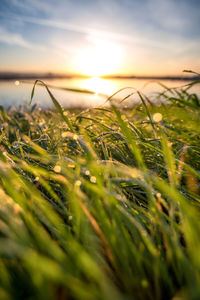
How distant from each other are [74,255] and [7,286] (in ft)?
0.46

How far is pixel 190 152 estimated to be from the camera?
113cm

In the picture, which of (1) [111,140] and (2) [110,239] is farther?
(1) [111,140]

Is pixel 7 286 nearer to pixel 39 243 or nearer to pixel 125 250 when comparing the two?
pixel 39 243

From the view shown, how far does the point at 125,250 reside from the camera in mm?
502

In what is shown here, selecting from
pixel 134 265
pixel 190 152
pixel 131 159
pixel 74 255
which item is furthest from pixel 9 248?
pixel 190 152

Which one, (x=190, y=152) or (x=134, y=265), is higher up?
(x=190, y=152)

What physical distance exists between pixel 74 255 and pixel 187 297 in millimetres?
234

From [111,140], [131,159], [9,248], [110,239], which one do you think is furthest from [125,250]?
[111,140]

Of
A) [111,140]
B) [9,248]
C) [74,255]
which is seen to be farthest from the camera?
[111,140]

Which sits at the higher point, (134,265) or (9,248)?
(9,248)

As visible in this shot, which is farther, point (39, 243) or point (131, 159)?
point (131, 159)

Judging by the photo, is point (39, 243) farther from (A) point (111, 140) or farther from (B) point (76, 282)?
(A) point (111, 140)

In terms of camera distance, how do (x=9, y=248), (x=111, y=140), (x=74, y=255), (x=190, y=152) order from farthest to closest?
1. (x=111, y=140)
2. (x=190, y=152)
3. (x=74, y=255)
4. (x=9, y=248)

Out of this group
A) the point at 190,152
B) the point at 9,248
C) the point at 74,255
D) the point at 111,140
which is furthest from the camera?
the point at 111,140
